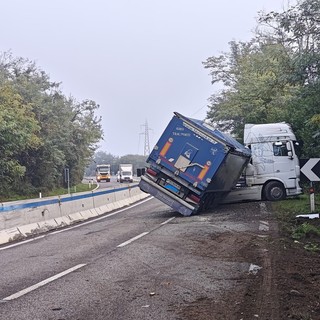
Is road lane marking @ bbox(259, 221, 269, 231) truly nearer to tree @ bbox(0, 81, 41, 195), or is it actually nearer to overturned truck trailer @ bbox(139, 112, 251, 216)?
overturned truck trailer @ bbox(139, 112, 251, 216)

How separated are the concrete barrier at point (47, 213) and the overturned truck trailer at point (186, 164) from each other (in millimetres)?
2681

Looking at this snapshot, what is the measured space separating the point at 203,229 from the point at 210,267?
561 cm

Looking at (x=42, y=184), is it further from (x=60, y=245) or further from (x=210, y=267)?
(x=210, y=267)

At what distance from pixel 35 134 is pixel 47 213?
33.7m

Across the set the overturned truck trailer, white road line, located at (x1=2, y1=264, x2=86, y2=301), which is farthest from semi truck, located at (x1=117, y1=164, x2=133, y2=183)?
white road line, located at (x1=2, y1=264, x2=86, y2=301)

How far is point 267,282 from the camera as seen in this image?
7.44m

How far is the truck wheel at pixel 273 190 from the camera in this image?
894 inches

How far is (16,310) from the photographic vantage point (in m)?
6.21

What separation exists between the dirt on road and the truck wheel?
9.82 meters

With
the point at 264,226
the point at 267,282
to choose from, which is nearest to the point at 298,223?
the point at 264,226

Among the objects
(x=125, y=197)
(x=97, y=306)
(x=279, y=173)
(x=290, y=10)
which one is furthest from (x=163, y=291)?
(x=125, y=197)

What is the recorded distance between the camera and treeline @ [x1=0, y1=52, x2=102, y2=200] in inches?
1596

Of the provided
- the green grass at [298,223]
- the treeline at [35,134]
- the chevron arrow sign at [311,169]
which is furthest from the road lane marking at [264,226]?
the treeline at [35,134]

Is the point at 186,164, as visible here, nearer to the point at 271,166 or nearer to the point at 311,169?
the point at 311,169
